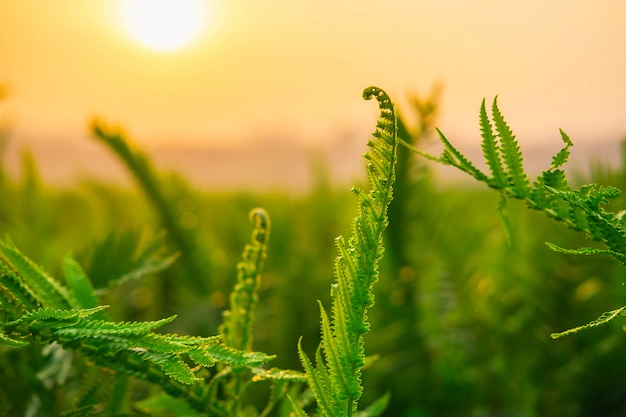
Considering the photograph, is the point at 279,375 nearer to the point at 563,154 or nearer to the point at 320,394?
the point at 320,394

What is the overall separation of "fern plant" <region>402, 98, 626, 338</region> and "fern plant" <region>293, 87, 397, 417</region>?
0.07 ft

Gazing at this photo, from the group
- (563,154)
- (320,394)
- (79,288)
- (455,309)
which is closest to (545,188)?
(563,154)

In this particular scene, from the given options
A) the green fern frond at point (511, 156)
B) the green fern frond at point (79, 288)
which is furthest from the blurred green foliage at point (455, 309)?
the green fern frond at point (511, 156)

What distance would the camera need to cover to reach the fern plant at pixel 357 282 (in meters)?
0.34

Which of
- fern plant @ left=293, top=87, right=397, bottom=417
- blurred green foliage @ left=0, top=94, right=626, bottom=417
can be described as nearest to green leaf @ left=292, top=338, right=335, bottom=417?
fern plant @ left=293, top=87, right=397, bottom=417

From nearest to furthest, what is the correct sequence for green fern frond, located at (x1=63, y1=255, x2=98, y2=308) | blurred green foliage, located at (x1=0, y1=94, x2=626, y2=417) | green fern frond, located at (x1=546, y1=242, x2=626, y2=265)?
green fern frond, located at (x1=546, y1=242, x2=626, y2=265) < green fern frond, located at (x1=63, y1=255, x2=98, y2=308) < blurred green foliage, located at (x1=0, y1=94, x2=626, y2=417)

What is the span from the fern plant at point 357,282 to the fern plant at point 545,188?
2cm

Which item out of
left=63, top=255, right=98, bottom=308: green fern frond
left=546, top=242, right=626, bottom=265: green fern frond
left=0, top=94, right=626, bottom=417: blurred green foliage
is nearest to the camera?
left=546, top=242, right=626, bottom=265: green fern frond

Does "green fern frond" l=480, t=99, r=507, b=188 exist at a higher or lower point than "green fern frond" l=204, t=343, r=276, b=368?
higher

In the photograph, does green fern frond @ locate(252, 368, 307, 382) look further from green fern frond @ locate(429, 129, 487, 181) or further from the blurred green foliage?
the blurred green foliage

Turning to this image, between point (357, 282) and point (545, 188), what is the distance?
0.12m

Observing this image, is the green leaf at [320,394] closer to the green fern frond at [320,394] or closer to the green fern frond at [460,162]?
the green fern frond at [320,394]

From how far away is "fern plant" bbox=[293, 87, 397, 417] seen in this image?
341 millimetres

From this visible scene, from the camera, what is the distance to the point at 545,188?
0.37 metres
